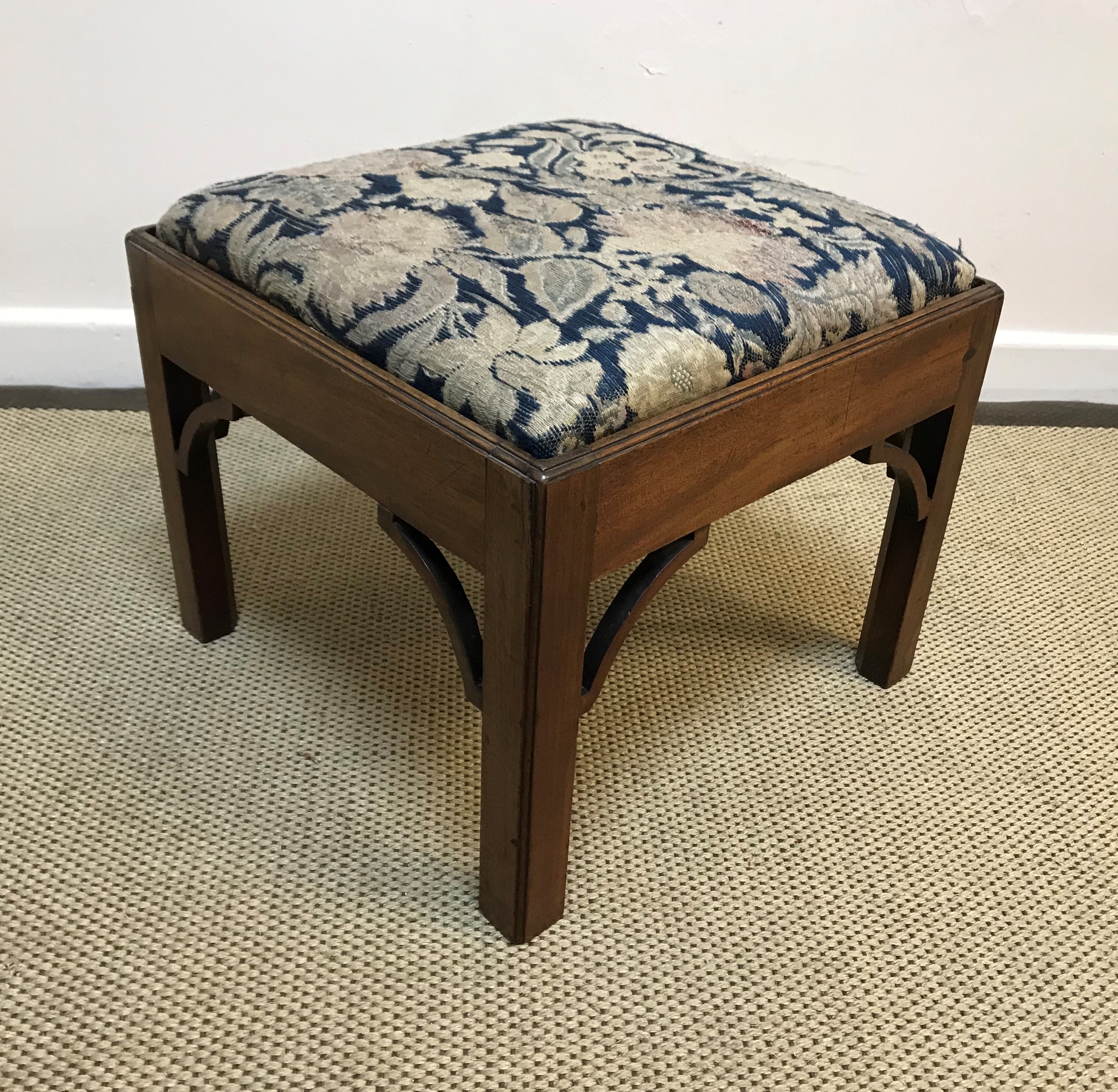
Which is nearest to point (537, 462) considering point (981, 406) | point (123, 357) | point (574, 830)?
point (574, 830)

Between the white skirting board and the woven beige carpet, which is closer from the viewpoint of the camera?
the woven beige carpet

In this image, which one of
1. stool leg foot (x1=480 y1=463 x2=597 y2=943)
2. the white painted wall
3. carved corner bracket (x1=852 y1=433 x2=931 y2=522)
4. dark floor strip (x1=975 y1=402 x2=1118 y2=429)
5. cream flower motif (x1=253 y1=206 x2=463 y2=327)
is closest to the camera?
stool leg foot (x1=480 y1=463 x2=597 y2=943)

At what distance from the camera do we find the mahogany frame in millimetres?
648

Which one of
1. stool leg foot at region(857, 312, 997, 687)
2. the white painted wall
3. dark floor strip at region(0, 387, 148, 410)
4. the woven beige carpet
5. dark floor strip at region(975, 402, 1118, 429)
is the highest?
the white painted wall

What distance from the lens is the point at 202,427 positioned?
922 millimetres

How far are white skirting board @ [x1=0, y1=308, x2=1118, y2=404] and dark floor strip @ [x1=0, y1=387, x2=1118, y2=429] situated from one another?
13 mm

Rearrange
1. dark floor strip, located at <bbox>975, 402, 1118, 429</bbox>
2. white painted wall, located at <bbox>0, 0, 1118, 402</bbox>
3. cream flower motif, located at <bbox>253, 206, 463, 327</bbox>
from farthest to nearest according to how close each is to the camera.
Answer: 1. dark floor strip, located at <bbox>975, 402, 1118, 429</bbox>
2. white painted wall, located at <bbox>0, 0, 1118, 402</bbox>
3. cream flower motif, located at <bbox>253, 206, 463, 327</bbox>

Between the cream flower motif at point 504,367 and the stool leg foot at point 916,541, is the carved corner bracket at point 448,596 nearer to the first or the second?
the cream flower motif at point 504,367

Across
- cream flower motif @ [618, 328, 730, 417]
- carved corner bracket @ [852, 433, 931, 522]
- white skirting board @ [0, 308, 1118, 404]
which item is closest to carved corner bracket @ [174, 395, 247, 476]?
cream flower motif @ [618, 328, 730, 417]

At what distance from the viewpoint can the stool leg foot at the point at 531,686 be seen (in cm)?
63

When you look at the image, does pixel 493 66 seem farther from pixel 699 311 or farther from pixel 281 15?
pixel 699 311

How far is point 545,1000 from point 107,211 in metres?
1.14

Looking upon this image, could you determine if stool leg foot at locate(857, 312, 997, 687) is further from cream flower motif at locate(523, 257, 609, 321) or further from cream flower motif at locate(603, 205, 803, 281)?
cream flower motif at locate(523, 257, 609, 321)

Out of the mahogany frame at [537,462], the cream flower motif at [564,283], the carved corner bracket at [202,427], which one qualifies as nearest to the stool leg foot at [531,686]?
the mahogany frame at [537,462]
